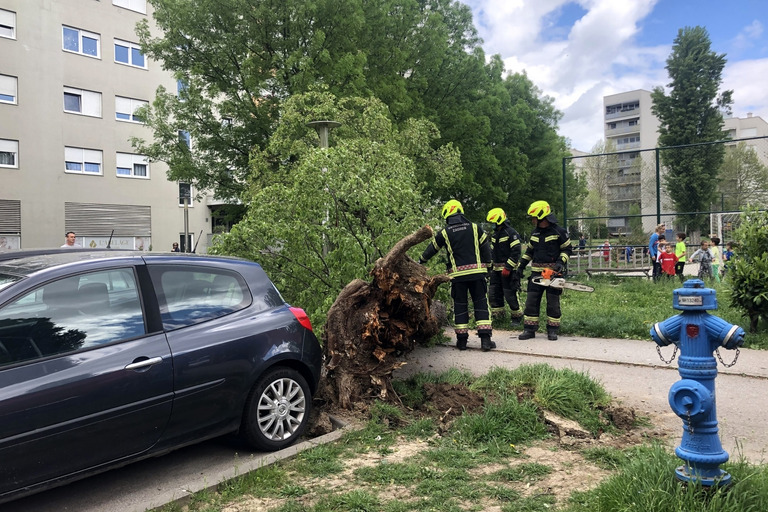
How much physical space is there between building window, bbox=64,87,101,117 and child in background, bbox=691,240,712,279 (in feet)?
95.9

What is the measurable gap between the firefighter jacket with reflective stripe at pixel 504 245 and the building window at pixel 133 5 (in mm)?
30340

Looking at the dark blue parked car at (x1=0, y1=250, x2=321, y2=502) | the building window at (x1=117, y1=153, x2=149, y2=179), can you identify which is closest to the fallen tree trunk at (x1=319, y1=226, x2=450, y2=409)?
the dark blue parked car at (x1=0, y1=250, x2=321, y2=502)

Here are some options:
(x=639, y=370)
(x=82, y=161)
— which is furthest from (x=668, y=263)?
(x=82, y=161)

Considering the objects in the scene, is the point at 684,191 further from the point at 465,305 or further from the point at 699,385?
the point at 699,385

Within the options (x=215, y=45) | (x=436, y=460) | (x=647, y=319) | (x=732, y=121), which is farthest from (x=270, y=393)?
(x=732, y=121)

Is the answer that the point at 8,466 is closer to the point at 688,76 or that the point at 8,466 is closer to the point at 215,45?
the point at 215,45

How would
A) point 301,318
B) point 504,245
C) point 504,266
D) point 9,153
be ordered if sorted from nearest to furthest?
point 301,318 → point 504,266 → point 504,245 → point 9,153

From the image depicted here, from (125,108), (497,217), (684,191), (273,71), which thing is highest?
(125,108)

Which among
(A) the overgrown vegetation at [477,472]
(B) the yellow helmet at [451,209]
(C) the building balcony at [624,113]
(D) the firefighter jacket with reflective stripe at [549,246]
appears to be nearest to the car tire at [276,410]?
(A) the overgrown vegetation at [477,472]

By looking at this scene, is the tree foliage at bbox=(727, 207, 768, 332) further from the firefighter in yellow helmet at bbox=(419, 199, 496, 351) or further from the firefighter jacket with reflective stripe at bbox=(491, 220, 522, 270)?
the firefighter in yellow helmet at bbox=(419, 199, 496, 351)

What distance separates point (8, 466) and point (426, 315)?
12.1ft

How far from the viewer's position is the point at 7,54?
2853cm

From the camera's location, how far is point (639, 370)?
654 cm

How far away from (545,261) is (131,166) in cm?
2975
